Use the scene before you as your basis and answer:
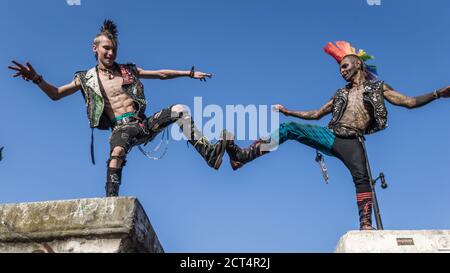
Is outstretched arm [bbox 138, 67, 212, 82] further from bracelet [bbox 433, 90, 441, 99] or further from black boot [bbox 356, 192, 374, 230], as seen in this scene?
bracelet [bbox 433, 90, 441, 99]

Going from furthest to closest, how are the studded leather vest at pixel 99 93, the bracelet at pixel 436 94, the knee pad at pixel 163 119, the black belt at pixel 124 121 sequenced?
the bracelet at pixel 436 94
the studded leather vest at pixel 99 93
the black belt at pixel 124 121
the knee pad at pixel 163 119

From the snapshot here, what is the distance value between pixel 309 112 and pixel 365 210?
1.83 metres

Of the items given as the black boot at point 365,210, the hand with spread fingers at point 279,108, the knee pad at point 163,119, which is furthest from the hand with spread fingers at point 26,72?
the black boot at point 365,210

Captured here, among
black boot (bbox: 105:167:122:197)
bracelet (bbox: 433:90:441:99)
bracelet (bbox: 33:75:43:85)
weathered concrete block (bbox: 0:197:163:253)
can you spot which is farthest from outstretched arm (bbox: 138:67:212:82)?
weathered concrete block (bbox: 0:197:163:253)

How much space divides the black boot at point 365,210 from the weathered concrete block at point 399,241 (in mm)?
757

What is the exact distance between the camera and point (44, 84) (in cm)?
620

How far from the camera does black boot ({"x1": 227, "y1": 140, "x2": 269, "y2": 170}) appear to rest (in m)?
6.04

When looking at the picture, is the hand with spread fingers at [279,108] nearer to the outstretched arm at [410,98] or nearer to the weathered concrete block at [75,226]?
the outstretched arm at [410,98]

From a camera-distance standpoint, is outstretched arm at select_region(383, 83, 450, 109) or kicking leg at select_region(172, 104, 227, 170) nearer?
kicking leg at select_region(172, 104, 227, 170)

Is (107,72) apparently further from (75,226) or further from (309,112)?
(75,226)

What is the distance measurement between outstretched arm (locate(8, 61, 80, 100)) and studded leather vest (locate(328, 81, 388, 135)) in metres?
2.93

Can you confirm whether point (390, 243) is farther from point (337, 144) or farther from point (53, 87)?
point (53, 87)

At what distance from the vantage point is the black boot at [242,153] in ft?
19.8
